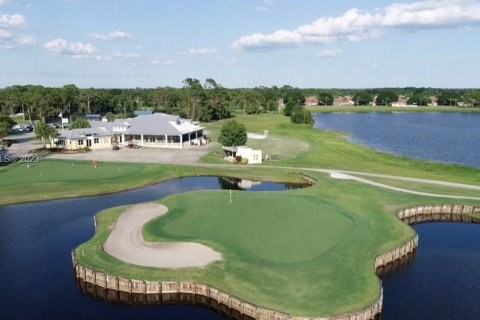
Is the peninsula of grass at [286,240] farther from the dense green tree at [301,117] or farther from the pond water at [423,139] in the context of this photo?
the dense green tree at [301,117]

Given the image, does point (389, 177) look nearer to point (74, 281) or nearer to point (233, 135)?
point (233, 135)

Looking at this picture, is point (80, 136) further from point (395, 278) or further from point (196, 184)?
point (395, 278)

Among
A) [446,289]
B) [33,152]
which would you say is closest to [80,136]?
[33,152]

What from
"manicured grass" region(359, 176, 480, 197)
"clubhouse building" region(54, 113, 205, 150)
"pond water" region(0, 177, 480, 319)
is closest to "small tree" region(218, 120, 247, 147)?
"clubhouse building" region(54, 113, 205, 150)

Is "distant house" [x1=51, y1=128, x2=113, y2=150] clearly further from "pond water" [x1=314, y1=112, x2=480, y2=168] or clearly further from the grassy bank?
"pond water" [x1=314, y1=112, x2=480, y2=168]

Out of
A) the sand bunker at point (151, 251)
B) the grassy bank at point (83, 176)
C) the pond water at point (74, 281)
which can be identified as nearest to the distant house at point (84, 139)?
the grassy bank at point (83, 176)

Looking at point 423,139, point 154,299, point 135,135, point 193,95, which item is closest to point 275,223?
point 154,299

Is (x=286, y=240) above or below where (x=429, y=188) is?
below
